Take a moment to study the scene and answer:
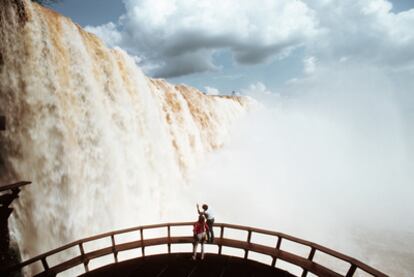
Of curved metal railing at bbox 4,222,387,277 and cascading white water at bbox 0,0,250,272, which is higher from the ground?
cascading white water at bbox 0,0,250,272

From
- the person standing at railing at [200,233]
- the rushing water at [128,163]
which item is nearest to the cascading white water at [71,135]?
the rushing water at [128,163]

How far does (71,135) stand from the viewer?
9.28 metres

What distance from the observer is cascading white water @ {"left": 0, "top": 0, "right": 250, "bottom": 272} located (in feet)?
25.7

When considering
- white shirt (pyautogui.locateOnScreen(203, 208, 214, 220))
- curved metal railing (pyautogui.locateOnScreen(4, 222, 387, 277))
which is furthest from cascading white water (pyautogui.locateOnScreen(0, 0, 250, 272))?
white shirt (pyautogui.locateOnScreen(203, 208, 214, 220))

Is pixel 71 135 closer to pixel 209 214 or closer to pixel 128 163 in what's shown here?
pixel 128 163

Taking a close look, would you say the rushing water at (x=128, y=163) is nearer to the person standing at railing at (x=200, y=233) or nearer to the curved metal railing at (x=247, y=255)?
the curved metal railing at (x=247, y=255)

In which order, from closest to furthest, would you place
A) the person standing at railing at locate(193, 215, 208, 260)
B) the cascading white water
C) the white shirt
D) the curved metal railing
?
the curved metal railing < the person standing at railing at locate(193, 215, 208, 260) < the white shirt < the cascading white water

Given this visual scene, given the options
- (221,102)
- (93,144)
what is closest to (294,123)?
(221,102)

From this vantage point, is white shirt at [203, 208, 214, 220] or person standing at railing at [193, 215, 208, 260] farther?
white shirt at [203, 208, 214, 220]

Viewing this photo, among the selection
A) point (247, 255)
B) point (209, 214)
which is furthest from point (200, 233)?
point (247, 255)

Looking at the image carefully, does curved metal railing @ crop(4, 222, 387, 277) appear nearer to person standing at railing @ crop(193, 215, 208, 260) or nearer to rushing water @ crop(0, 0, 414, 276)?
person standing at railing @ crop(193, 215, 208, 260)

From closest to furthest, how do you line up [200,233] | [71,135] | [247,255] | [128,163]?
[247,255] → [200,233] → [71,135] → [128,163]

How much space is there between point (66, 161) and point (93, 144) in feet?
4.86

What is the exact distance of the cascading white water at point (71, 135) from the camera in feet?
25.7
